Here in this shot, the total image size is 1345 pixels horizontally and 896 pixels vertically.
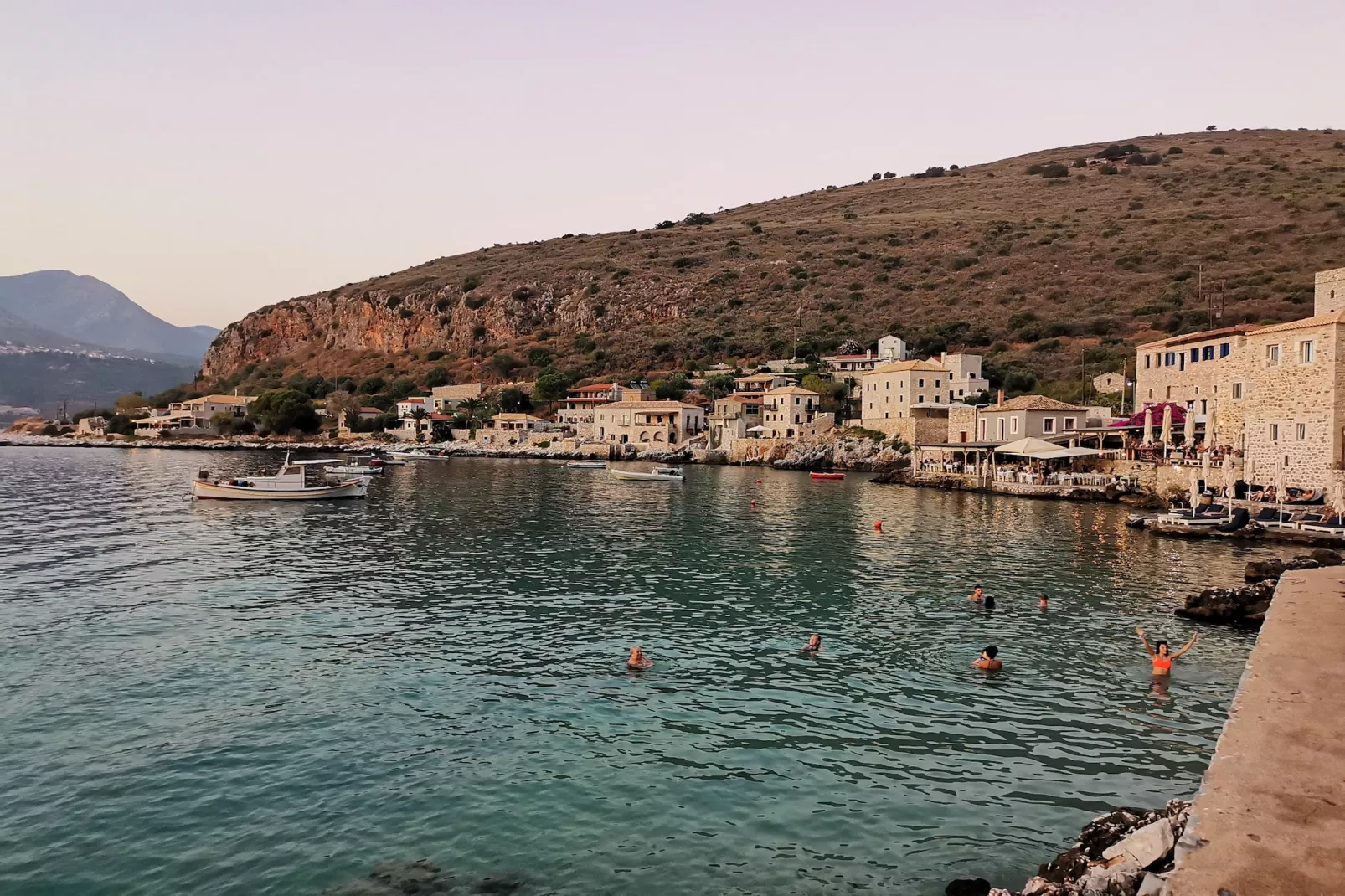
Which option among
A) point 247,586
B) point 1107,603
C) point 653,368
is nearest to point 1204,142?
point 653,368

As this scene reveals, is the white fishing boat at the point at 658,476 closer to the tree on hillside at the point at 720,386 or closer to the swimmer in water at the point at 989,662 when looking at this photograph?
the tree on hillside at the point at 720,386

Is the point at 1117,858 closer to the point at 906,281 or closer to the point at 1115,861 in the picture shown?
the point at 1115,861

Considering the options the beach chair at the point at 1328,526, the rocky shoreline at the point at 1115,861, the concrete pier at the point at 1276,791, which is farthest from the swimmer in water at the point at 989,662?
the beach chair at the point at 1328,526

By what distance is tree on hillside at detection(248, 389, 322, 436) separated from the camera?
125 metres

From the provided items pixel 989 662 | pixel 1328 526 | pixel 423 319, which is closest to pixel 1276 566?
pixel 1328 526

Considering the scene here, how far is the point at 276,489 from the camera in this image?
52625mm

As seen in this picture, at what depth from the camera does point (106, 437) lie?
137375mm

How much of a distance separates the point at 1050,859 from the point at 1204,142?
700 feet

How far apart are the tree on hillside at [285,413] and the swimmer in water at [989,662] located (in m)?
124

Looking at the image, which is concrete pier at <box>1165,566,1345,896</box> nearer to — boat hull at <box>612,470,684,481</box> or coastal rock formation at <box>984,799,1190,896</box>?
coastal rock formation at <box>984,799,1190,896</box>

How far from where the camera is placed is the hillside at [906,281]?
335 ft

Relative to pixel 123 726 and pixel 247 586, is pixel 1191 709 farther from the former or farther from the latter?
pixel 247 586

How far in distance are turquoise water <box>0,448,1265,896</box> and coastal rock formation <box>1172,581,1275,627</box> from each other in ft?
2.44

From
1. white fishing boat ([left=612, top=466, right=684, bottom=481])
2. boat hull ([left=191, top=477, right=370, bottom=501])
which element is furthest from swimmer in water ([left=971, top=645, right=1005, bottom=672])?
white fishing boat ([left=612, top=466, right=684, bottom=481])
